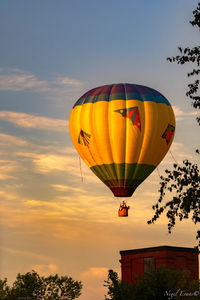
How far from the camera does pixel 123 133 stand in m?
62.2

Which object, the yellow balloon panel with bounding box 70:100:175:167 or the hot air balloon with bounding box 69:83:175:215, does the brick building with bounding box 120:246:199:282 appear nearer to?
the hot air balloon with bounding box 69:83:175:215

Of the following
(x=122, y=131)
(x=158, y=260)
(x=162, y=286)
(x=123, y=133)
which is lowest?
(x=162, y=286)

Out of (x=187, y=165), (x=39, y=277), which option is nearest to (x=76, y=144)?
(x=187, y=165)

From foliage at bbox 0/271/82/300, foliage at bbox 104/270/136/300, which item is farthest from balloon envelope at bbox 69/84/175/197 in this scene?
foliage at bbox 0/271/82/300

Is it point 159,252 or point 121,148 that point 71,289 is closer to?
point 159,252

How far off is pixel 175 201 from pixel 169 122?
99.8 feet

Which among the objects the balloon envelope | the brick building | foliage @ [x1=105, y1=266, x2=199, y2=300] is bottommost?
foliage @ [x1=105, y1=266, x2=199, y2=300]

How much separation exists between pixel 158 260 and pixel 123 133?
18928mm

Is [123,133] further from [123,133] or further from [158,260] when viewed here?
[158,260]

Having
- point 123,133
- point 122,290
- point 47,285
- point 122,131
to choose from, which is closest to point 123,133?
point 123,133

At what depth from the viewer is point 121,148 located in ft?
204

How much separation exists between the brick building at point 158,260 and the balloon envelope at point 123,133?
45.0 feet

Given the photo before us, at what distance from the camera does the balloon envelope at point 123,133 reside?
62219 mm

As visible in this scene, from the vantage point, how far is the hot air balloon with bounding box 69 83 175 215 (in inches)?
2450
